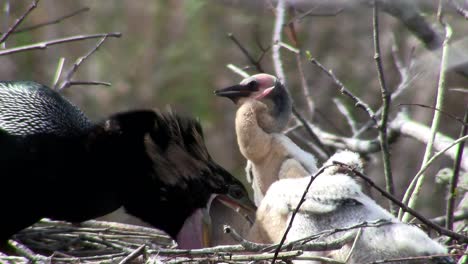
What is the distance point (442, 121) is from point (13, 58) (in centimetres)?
436

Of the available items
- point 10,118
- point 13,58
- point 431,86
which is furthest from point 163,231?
point 13,58

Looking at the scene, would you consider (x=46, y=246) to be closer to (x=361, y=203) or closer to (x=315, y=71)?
(x=361, y=203)

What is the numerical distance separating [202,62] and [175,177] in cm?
520

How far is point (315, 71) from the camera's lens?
25.5 ft

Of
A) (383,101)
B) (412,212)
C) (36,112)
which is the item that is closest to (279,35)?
(383,101)

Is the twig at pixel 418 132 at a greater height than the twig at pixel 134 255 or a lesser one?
greater

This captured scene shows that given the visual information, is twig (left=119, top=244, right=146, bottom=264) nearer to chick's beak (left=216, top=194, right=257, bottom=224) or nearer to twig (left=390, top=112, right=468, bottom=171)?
chick's beak (left=216, top=194, right=257, bottom=224)

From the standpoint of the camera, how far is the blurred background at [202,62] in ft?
25.1

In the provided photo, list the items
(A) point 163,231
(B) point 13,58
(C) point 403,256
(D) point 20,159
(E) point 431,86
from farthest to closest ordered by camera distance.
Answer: (B) point 13,58 < (E) point 431,86 < (A) point 163,231 < (D) point 20,159 < (C) point 403,256

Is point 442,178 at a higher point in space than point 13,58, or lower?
lower

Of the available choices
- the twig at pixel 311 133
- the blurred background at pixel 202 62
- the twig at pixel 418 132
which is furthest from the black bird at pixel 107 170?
the blurred background at pixel 202 62

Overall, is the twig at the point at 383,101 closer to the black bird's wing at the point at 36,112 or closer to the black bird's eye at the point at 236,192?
the black bird's eye at the point at 236,192

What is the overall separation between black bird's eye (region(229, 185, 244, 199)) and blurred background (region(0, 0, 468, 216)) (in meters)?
3.67

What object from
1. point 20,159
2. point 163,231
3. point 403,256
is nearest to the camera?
point 403,256
